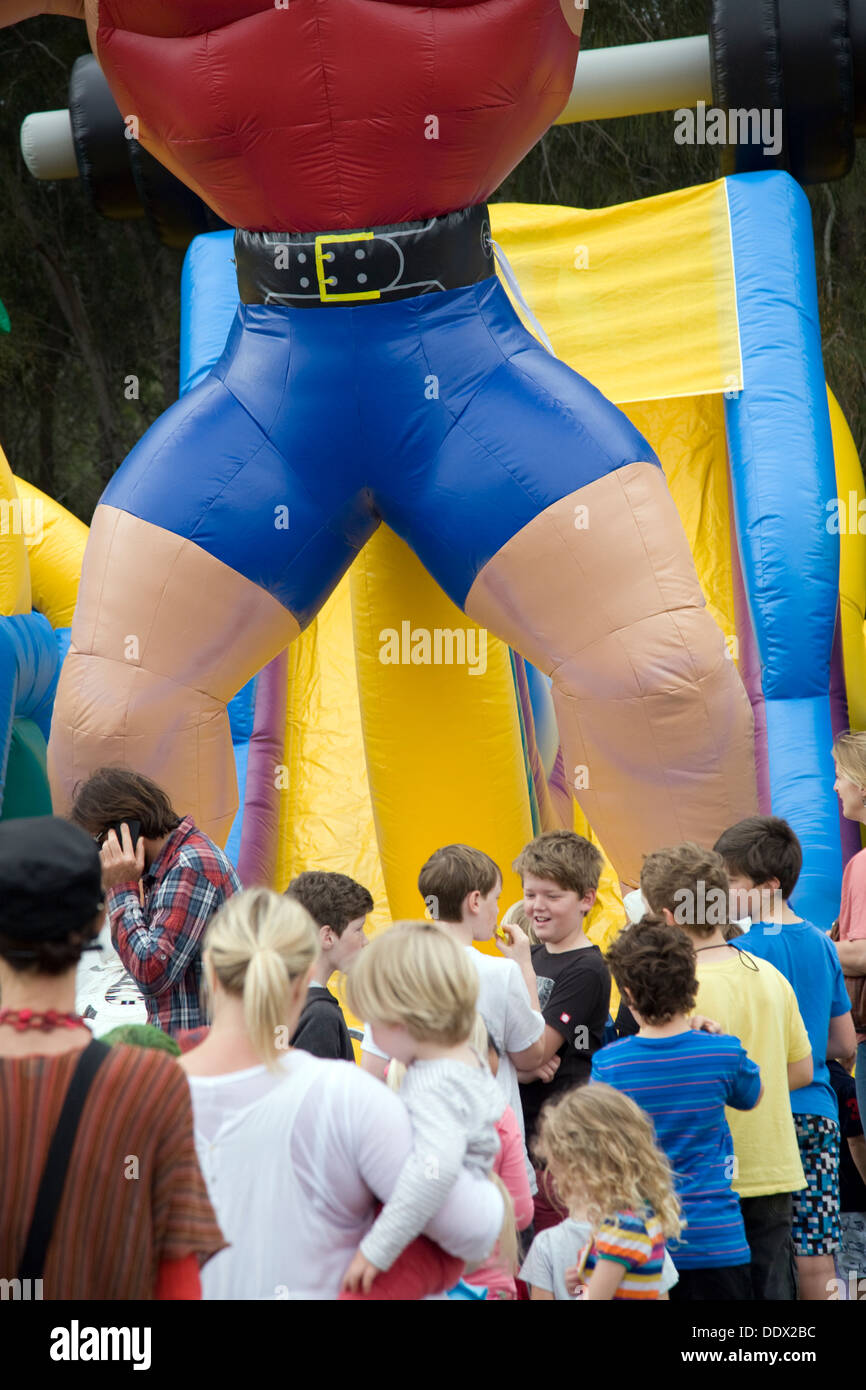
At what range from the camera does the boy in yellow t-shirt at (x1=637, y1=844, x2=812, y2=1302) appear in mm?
2383

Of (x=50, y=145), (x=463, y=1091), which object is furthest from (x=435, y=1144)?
(x=50, y=145)

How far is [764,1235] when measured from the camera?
7.89ft

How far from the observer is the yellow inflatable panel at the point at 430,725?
11.4 feet

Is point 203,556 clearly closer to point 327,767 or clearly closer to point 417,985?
point 417,985

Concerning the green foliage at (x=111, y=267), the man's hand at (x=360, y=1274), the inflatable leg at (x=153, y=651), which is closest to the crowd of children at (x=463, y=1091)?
the man's hand at (x=360, y=1274)

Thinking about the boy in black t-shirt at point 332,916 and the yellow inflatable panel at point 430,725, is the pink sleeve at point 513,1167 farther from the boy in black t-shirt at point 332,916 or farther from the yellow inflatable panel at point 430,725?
the yellow inflatable panel at point 430,725

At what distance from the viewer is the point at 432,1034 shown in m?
1.72

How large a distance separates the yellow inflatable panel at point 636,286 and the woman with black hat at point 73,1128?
3279mm

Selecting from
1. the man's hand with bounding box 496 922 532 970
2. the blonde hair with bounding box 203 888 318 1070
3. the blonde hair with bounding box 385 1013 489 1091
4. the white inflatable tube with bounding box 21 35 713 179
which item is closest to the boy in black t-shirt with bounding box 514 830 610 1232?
the man's hand with bounding box 496 922 532 970

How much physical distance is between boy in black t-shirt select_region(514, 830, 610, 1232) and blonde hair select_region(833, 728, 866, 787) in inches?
25.9

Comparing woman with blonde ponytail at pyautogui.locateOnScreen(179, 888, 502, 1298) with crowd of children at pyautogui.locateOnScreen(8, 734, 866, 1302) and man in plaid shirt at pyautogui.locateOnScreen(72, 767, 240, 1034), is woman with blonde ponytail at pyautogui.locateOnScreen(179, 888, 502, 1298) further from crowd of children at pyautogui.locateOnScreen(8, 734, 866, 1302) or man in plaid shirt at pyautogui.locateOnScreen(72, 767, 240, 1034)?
man in plaid shirt at pyautogui.locateOnScreen(72, 767, 240, 1034)

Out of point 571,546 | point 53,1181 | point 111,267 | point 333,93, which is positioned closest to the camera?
point 53,1181

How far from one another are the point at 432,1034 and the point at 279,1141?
199 millimetres
